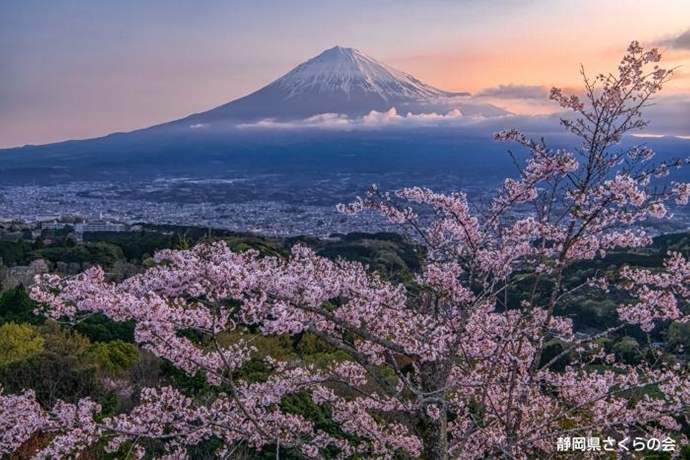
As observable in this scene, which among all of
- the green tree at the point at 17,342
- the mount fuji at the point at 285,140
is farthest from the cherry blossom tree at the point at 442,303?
the mount fuji at the point at 285,140

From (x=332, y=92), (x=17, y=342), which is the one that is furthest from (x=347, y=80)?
(x=17, y=342)

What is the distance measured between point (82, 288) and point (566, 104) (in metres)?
3.81

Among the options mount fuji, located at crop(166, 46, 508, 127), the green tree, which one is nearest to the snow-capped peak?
mount fuji, located at crop(166, 46, 508, 127)

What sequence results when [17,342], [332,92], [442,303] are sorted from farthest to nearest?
[332,92], [17,342], [442,303]

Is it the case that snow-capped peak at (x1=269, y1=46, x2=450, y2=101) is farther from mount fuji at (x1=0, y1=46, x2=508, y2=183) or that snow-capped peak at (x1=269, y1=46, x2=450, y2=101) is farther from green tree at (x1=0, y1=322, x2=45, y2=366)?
green tree at (x1=0, y1=322, x2=45, y2=366)

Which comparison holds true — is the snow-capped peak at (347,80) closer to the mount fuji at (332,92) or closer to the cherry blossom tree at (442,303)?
the mount fuji at (332,92)

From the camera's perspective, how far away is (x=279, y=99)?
13012 centimetres

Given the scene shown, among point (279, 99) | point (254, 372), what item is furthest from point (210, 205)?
point (254, 372)

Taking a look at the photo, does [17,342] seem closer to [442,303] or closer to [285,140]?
[442,303]

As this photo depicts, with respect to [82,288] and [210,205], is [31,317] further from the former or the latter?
[210,205]

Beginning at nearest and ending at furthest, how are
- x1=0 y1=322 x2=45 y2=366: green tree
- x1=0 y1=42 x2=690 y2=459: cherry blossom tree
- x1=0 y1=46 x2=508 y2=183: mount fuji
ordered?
1. x1=0 y1=42 x2=690 y2=459: cherry blossom tree
2. x1=0 y1=322 x2=45 y2=366: green tree
3. x1=0 y1=46 x2=508 y2=183: mount fuji

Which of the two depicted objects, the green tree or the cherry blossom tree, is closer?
the cherry blossom tree

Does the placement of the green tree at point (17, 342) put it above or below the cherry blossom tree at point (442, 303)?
below

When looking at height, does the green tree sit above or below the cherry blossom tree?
below
